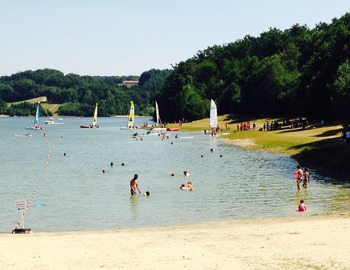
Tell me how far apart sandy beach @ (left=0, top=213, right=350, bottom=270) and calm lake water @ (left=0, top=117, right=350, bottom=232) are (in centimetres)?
515

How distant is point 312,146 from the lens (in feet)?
237

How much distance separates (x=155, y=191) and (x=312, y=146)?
28412 mm

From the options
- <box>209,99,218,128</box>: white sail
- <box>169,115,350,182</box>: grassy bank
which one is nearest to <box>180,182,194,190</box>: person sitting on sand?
<box>169,115,350,182</box>: grassy bank

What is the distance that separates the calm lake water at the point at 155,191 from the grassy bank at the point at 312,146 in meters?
2.18

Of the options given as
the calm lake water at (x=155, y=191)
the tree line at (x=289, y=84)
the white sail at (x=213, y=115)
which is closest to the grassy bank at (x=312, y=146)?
the calm lake water at (x=155, y=191)

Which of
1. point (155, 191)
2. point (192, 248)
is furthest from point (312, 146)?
point (192, 248)

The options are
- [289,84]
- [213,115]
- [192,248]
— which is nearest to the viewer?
[192,248]

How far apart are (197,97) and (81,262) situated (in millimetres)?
155457

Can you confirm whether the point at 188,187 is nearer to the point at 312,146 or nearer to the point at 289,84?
the point at 312,146

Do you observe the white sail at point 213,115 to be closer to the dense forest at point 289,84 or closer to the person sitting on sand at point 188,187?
the dense forest at point 289,84

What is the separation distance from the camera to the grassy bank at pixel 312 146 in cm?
5816

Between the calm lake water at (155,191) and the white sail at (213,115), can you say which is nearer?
the calm lake water at (155,191)

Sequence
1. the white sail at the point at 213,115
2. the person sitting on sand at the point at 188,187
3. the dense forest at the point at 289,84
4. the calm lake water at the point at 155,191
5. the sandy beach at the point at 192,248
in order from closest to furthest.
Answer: the sandy beach at the point at 192,248 → the calm lake water at the point at 155,191 → the person sitting on sand at the point at 188,187 → the dense forest at the point at 289,84 → the white sail at the point at 213,115

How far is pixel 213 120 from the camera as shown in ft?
421
